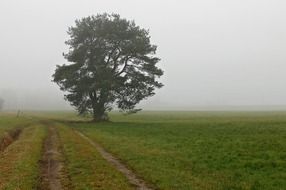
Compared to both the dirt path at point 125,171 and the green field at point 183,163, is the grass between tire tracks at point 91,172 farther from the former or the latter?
the dirt path at point 125,171

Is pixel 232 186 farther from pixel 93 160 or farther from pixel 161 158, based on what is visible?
pixel 93 160

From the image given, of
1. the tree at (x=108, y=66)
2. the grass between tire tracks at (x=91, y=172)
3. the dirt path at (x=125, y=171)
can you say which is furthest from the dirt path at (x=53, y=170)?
the tree at (x=108, y=66)

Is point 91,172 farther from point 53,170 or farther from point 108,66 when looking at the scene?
point 108,66

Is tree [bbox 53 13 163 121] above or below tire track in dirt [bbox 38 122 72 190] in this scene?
above

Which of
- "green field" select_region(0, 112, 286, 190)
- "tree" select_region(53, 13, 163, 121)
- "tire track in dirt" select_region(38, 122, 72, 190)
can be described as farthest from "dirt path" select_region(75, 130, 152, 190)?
"tree" select_region(53, 13, 163, 121)

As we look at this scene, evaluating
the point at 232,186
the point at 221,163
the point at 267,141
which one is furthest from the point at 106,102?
the point at 232,186

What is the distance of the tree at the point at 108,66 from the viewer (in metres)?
71.7

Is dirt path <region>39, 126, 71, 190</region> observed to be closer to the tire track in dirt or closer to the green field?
the tire track in dirt

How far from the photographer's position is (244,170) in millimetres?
22016

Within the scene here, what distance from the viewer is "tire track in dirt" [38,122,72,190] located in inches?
731

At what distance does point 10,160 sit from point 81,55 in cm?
4818

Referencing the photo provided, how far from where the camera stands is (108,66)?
72688 mm

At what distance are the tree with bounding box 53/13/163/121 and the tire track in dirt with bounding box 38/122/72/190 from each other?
3900cm

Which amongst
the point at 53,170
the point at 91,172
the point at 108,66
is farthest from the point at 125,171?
the point at 108,66
